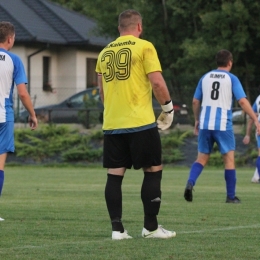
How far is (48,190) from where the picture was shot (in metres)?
15.8

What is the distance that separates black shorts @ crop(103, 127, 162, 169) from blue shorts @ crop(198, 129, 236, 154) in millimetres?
4417

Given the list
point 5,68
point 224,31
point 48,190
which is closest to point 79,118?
point 224,31

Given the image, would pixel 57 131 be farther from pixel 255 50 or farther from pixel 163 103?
pixel 163 103

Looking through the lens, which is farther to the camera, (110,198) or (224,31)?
(224,31)

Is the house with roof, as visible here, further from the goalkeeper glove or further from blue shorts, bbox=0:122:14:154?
the goalkeeper glove

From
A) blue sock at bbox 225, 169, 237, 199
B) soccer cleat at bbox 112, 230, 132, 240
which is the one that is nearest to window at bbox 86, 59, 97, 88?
blue sock at bbox 225, 169, 237, 199

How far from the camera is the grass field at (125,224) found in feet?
25.0

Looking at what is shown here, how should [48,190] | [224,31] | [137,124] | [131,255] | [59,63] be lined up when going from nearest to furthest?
[131,255] < [137,124] < [48,190] < [224,31] < [59,63]

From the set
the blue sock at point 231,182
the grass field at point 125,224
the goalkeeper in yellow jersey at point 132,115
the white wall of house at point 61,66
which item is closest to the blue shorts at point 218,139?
the blue sock at point 231,182

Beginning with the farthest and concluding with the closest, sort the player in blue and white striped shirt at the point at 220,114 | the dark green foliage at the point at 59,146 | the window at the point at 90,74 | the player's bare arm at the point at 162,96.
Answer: the window at the point at 90,74, the dark green foliage at the point at 59,146, the player in blue and white striped shirt at the point at 220,114, the player's bare arm at the point at 162,96

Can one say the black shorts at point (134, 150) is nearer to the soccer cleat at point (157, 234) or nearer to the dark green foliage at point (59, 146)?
the soccer cleat at point (157, 234)

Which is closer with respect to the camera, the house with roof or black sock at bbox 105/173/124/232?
black sock at bbox 105/173/124/232

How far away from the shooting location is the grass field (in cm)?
761

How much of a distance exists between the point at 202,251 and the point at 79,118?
22.4 m
